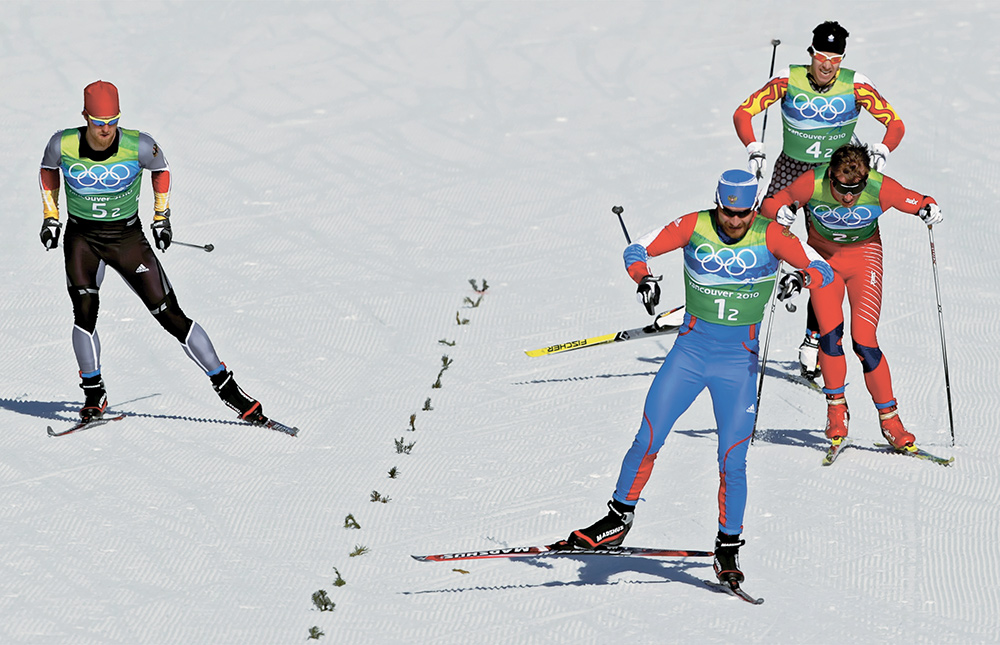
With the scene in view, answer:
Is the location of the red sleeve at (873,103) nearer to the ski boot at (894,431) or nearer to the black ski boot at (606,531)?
the ski boot at (894,431)

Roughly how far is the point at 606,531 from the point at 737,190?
2.08m

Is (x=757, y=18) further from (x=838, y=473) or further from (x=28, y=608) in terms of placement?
(x=28, y=608)

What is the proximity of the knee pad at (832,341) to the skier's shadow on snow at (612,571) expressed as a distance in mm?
2063

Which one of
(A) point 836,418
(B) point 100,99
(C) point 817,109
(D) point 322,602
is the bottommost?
(D) point 322,602

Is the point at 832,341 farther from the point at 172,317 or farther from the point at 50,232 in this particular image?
the point at 50,232

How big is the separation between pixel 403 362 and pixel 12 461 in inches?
125

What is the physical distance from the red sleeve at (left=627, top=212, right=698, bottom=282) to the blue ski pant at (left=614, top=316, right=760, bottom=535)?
0.40 meters

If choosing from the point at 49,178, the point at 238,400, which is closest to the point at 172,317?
the point at 238,400

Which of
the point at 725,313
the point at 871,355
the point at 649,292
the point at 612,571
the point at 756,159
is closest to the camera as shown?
the point at 649,292

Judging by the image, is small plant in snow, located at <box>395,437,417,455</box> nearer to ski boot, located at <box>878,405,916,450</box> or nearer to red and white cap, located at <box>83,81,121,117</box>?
red and white cap, located at <box>83,81,121,117</box>

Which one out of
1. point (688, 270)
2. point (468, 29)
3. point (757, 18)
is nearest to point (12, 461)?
point (688, 270)

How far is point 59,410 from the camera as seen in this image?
466 inches

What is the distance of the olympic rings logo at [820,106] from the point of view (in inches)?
463

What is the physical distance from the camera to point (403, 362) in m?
12.7
